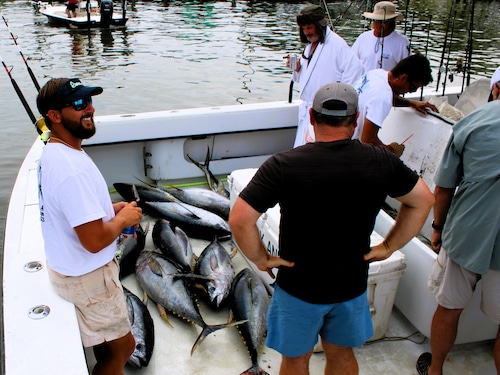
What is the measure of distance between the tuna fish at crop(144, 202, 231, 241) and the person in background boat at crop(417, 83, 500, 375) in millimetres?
1956

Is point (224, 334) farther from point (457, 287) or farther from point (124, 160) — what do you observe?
point (124, 160)

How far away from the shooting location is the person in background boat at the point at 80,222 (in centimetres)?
185

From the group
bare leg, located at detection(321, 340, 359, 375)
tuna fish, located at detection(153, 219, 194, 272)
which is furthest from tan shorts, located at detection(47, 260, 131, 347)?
tuna fish, located at detection(153, 219, 194, 272)

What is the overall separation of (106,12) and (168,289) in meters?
21.5

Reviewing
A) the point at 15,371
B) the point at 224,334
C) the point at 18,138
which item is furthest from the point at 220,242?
the point at 18,138

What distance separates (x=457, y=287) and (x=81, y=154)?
1.96 metres

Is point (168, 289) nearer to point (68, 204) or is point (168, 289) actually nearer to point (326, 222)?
point (68, 204)

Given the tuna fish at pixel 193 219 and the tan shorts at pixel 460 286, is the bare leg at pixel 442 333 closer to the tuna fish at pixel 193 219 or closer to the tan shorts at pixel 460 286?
the tan shorts at pixel 460 286

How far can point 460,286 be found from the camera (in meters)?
2.42

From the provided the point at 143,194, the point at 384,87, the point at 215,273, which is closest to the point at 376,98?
the point at 384,87

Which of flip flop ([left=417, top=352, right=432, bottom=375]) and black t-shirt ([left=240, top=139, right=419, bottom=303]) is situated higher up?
black t-shirt ([left=240, top=139, right=419, bottom=303])

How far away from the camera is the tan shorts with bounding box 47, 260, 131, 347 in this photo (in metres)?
2.08

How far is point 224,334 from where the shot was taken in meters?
3.05

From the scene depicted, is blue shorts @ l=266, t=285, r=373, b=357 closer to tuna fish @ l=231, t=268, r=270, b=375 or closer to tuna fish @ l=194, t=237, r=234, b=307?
tuna fish @ l=231, t=268, r=270, b=375
